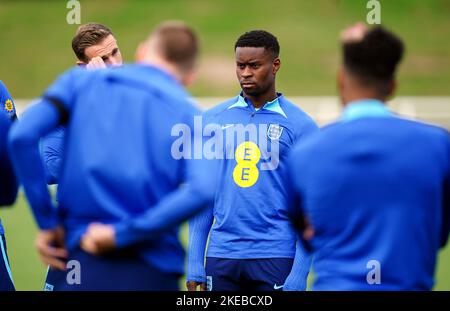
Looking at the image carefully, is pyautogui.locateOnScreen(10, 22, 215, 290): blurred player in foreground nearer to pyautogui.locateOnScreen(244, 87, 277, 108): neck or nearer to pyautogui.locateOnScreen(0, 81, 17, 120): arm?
pyautogui.locateOnScreen(0, 81, 17, 120): arm

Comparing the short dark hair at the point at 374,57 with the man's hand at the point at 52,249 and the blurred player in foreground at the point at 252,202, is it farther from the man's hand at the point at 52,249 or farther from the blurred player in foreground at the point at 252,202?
the blurred player in foreground at the point at 252,202

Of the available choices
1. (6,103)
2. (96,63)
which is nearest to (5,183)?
(6,103)

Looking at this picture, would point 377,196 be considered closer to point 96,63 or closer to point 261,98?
point 261,98

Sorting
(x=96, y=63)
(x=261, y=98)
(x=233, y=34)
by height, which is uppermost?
(x=233, y=34)

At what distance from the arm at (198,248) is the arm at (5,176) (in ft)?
4.68

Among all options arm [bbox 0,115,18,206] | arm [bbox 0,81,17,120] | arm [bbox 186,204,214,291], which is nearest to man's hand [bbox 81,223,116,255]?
arm [bbox 0,115,18,206]

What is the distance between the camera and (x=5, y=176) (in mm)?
4793

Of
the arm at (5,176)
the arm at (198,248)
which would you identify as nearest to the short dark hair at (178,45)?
the arm at (5,176)

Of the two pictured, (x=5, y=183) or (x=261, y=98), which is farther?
(x=261, y=98)

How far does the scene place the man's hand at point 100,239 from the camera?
372 cm

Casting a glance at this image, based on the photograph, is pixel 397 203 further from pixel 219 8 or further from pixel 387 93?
pixel 219 8

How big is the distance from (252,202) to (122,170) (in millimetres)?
2202

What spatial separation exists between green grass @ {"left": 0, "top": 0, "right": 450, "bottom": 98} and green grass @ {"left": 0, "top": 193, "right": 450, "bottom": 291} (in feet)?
46.2

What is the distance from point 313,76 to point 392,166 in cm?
2337
